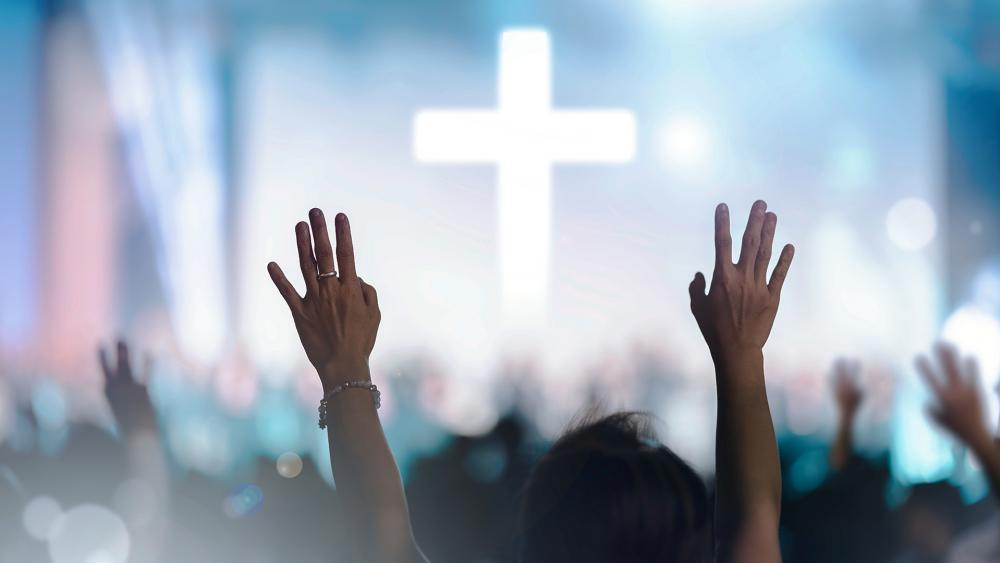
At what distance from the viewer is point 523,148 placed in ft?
8.13

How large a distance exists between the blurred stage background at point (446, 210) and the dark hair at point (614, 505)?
189 cm

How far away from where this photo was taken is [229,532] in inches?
93.7

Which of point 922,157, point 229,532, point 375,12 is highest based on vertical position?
point 375,12

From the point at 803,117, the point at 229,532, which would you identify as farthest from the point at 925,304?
the point at 229,532

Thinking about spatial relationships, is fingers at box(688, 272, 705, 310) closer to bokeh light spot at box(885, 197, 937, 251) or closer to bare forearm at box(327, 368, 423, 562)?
bare forearm at box(327, 368, 423, 562)

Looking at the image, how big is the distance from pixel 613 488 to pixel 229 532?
207 cm

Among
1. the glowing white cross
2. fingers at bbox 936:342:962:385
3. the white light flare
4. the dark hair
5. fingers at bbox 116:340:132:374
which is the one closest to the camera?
the dark hair

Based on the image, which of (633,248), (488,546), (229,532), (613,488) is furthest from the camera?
(633,248)

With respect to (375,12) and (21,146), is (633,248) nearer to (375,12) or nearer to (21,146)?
(375,12)

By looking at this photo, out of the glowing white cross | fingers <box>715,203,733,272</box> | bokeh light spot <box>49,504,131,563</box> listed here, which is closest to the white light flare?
the glowing white cross

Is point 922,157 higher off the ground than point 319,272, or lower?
higher

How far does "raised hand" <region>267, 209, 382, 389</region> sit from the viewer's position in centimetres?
60

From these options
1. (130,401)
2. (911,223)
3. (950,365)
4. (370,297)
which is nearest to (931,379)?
(950,365)

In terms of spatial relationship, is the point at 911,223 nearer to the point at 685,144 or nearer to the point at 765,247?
the point at 685,144
